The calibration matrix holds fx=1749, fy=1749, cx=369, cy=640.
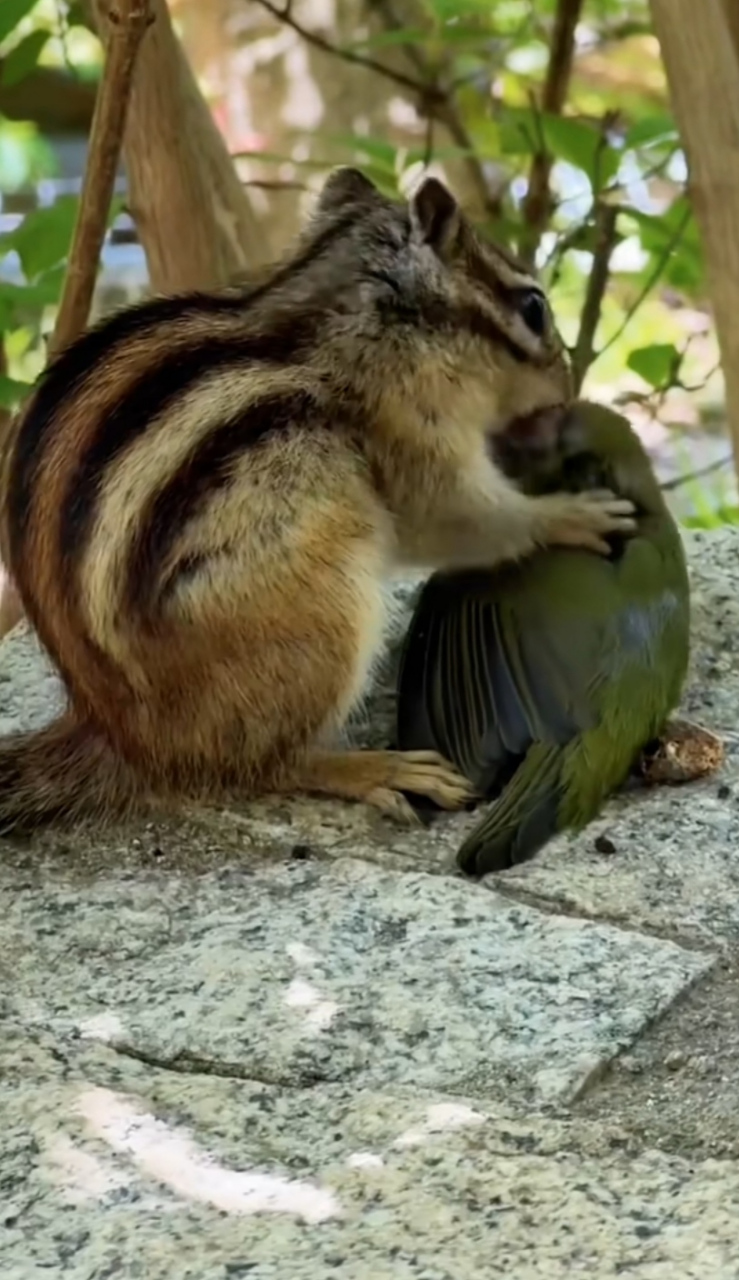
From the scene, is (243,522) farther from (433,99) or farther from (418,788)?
(433,99)

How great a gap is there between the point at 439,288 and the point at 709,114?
0.41m

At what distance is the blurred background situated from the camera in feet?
8.01

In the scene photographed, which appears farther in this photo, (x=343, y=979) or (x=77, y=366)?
(x=77, y=366)

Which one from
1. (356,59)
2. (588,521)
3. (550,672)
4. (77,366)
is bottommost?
(550,672)

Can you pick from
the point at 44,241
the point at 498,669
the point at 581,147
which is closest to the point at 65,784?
the point at 498,669

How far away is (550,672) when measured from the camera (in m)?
1.68

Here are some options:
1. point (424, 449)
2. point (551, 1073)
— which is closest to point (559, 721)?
point (424, 449)

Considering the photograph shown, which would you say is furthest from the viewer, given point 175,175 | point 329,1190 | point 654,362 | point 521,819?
point 654,362

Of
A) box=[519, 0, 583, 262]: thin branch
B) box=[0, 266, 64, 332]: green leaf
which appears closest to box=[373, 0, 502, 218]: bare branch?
box=[519, 0, 583, 262]: thin branch

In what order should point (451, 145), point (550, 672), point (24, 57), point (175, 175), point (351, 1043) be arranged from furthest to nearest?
point (451, 145) → point (24, 57) → point (175, 175) → point (550, 672) → point (351, 1043)

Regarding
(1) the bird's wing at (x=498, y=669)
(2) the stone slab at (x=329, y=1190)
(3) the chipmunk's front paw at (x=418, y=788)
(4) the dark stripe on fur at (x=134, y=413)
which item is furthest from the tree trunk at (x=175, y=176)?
(2) the stone slab at (x=329, y=1190)

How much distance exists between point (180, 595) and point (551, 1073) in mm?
629

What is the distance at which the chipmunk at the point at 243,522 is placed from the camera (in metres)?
1.64

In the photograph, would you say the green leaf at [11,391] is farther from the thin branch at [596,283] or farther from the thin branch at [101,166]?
the thin branch at [596,283]
